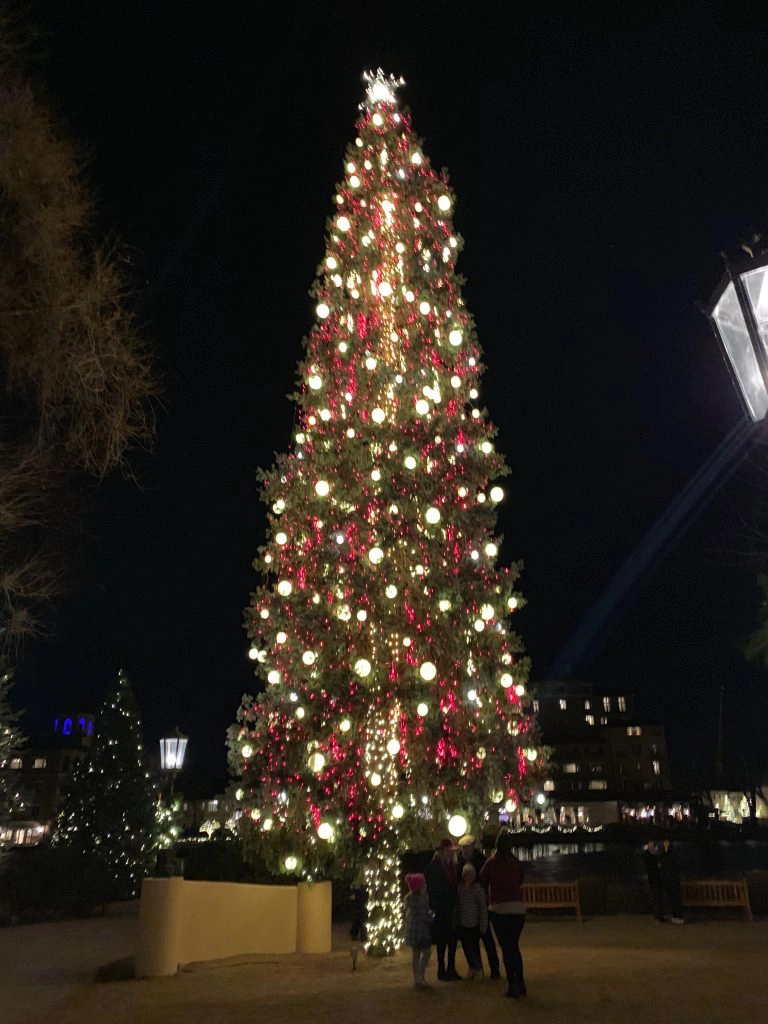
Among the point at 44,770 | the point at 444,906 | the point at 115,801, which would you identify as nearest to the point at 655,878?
the point at 444,906

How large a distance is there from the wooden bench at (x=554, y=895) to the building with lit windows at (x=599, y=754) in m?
69.5

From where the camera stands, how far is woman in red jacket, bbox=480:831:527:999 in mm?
7523

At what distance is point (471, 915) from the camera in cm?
833

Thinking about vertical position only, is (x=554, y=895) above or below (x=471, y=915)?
below

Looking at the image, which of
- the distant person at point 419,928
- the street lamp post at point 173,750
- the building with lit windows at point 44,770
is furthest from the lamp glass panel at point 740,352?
the building with lit windows at point 44,770

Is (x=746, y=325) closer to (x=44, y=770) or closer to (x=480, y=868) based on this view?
A: (x=480, y=868)

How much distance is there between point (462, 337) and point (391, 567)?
11.9ft

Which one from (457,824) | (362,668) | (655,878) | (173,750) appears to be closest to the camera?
(457,824)

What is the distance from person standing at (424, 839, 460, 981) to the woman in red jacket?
897 millimetres

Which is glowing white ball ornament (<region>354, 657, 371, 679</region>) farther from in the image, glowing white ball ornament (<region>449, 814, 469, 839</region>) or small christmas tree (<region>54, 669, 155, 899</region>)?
small christmas tree (<region>54, 669, 155, 899</region>)

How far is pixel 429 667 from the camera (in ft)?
Result: 31.1

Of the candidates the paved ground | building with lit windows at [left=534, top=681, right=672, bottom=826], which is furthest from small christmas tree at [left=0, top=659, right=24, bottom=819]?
building with lit windows at [left=534, top=681, right=672, bottom=826]

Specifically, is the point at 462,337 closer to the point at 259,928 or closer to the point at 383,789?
the point at 383,789

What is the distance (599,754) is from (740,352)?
99165 mm
